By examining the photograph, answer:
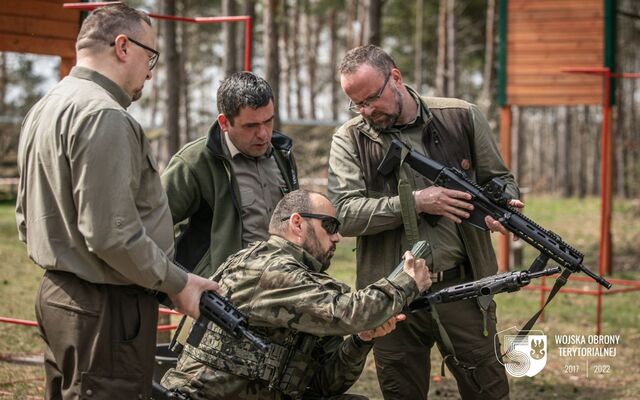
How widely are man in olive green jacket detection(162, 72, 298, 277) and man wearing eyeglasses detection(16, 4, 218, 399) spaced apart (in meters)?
1.16

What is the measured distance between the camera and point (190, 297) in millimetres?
3475

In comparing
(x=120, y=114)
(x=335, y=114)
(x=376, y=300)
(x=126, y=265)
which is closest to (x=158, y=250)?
(x=126, y=265)

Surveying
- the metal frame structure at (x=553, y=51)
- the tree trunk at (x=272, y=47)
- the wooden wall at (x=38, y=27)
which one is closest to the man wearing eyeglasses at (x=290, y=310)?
the wooden wall at (x=38, y=27)

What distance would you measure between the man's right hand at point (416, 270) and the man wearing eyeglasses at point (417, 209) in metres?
0.63

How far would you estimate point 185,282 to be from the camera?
3.45m

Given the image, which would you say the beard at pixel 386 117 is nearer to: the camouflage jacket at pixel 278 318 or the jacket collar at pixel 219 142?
the jacket collar at pixel 219 142

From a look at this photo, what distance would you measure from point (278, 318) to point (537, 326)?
6967mm

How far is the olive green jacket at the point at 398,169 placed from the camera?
493 cm

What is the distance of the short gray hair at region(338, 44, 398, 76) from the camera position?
15.8 feet

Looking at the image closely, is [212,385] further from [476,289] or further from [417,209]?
[417,209]

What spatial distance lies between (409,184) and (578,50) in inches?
388

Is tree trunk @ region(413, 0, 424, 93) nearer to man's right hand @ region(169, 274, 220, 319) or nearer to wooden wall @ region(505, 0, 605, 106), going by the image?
wooden wall @ region(505, 0, 605, 106)

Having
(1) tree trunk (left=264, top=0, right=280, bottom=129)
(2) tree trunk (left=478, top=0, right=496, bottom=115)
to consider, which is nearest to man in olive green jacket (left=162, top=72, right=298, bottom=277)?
(1) tree trunk (left=264, top=0, right=280, bottom=129)

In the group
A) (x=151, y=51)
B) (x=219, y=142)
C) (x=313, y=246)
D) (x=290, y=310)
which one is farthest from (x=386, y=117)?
(x=151, y=51)
